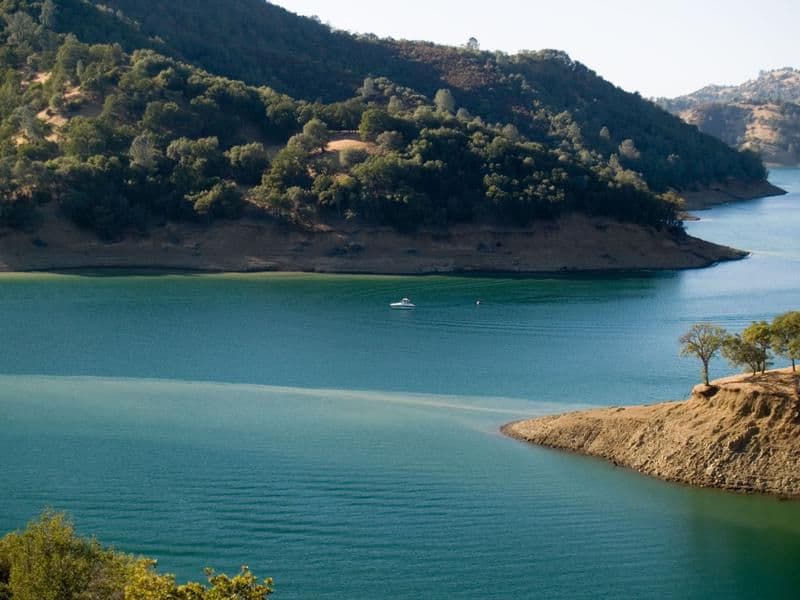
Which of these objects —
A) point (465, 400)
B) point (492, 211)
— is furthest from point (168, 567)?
point (492, 211)

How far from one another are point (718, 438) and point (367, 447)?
13.0 meters

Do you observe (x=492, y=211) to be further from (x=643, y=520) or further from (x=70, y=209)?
(x=643, y=520)

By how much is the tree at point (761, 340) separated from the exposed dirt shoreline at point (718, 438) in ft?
2.82

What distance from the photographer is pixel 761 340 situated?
147 feet

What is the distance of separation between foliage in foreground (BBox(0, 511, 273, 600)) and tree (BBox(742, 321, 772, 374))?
2383cm

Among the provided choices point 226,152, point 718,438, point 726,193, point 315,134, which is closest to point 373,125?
point 315,134

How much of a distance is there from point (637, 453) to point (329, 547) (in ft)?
46.4

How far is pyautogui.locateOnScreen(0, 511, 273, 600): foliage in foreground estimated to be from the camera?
2544 centimetres

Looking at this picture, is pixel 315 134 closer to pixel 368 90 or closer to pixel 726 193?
pixel 368 90

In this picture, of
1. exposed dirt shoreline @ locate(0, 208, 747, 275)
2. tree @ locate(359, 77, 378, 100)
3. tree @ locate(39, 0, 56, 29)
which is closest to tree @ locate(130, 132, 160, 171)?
exposed dirt shoreline @ locate(0, 208, 747, 275)

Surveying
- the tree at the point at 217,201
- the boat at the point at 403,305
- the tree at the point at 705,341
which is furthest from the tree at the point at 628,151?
the tree at the point at 705,341

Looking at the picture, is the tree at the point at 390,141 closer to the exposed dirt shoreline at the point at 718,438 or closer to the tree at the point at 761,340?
the exposed dirt shoreline at the point at 718,438

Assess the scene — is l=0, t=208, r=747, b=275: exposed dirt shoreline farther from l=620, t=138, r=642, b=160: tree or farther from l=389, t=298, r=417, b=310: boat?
l=620, t=138, r=642, b=160: tree

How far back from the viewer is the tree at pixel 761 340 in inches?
1757
